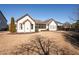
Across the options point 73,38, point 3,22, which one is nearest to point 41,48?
point 73,38

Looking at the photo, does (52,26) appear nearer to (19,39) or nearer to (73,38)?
(73,38)

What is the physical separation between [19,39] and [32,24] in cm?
35

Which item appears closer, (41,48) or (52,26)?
(41,48)

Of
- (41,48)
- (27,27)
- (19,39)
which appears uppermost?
(27,27)

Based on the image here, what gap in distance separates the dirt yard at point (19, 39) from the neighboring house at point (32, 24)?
94 mm

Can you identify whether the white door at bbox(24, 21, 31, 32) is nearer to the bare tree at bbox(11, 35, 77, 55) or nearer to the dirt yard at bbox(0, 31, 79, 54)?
the dirt yard at bbox(0, 31, 79, 54)

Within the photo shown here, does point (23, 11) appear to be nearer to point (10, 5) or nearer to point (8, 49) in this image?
point (10, 5)

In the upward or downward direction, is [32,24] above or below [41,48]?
above

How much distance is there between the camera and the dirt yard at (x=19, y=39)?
4.33 meters

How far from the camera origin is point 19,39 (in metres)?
4.38

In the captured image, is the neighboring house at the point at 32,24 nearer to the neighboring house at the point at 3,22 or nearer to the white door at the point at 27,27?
the white door at the point at 27,27

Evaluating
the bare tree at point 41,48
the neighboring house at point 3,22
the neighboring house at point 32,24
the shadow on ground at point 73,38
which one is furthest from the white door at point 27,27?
the shadow on ground at point 73,38

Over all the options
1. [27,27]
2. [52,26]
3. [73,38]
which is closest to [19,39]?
[27,27]
